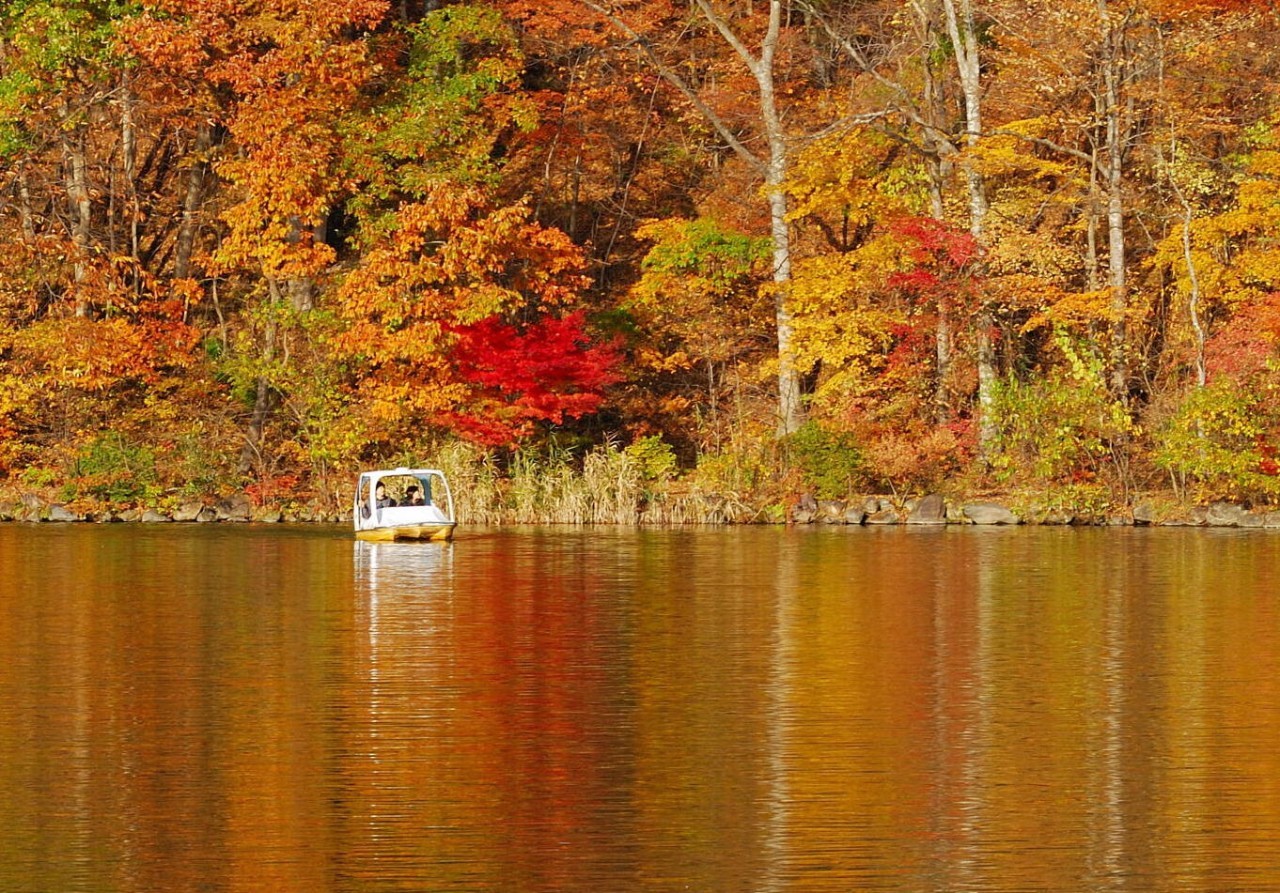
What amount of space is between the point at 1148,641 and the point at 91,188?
2932cm

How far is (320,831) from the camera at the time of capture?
33.6 ft

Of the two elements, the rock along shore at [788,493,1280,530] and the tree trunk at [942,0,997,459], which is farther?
the tree trunk at [942,0,997,459]

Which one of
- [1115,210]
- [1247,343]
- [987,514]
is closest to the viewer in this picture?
[1247,343]

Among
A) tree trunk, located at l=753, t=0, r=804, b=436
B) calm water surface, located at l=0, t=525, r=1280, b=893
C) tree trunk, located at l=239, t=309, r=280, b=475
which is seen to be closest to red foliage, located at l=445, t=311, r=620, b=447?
tree trunk, located at l=753, t=0, r=804, b=436

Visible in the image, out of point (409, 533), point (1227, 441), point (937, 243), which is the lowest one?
point (409, 533)

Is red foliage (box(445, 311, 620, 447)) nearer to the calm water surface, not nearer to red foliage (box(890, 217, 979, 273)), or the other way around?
red foliage (box(890, 217, 979, 273))

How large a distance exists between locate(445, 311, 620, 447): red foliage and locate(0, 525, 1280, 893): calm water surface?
42.7 feet

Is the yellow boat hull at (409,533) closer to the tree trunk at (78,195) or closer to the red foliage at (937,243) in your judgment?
the tree trunk at (78,195)

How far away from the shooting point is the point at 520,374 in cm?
3759

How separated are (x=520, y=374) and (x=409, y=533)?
6839mm

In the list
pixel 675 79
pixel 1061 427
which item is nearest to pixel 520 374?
pixel 675 79

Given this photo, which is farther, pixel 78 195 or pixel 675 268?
pixel 675 268

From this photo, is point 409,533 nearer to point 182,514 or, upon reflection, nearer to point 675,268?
point 182,514

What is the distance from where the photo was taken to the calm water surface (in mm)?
9625
